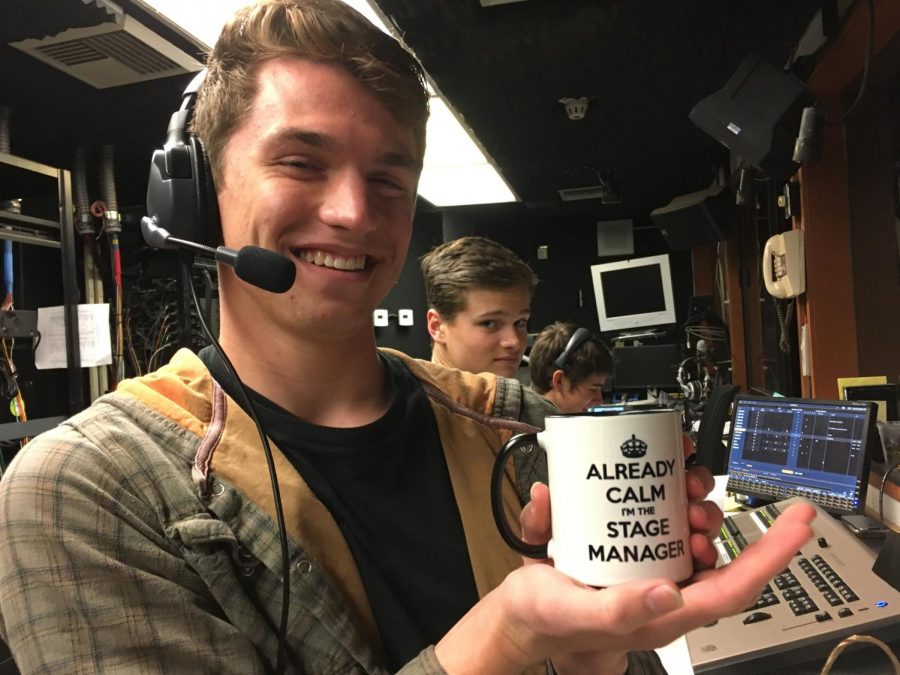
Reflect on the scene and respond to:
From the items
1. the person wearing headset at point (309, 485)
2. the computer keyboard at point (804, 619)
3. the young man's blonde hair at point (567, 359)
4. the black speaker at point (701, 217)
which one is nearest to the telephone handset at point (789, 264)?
the young man's blonde hair at point (567, 359)

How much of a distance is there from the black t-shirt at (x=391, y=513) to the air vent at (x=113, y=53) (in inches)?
70.9

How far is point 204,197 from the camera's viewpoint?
85cm

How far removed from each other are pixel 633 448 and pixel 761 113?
6.63 ft

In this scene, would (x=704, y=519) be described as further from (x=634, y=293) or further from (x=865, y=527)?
(x=634, y=293)

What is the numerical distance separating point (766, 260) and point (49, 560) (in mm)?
3091

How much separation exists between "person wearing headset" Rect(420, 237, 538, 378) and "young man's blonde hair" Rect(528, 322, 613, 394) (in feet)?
1.25

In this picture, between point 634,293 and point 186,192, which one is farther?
point 634,293

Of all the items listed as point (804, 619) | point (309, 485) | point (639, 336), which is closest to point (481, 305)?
point (804, 619)

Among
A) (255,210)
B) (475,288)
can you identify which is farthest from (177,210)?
(475,288)

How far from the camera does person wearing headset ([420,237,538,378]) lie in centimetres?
221

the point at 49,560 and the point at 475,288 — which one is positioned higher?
the point at 475,288

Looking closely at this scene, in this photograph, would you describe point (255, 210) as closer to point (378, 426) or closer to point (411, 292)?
point (378, 426)

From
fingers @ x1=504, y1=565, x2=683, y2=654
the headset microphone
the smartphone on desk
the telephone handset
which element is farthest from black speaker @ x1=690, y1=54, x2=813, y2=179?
fingers @ x1=504, y1=565, x2=683, y2=654

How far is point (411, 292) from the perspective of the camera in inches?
222
